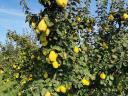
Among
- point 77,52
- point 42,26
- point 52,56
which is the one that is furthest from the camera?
point 77,52

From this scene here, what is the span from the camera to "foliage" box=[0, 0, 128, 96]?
16.3 feet

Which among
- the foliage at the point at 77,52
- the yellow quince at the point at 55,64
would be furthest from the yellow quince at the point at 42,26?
the yellow quince at the point at 55,64

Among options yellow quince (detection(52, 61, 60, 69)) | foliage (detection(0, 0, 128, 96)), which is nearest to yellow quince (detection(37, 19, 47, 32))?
foliage (detection(0, 0, 128, 96))

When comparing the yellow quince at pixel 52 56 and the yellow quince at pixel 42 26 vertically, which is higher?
the yellow quince at pixel 42 26

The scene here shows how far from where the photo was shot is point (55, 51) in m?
5.05

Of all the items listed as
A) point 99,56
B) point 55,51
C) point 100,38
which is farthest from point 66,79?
point 100,38

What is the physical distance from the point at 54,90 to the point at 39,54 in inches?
23.9

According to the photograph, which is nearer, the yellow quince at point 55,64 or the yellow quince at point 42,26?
the yellow quince at point 42,26

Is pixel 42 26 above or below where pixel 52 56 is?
above

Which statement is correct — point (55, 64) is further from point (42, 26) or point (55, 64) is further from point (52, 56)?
point (42, 26)

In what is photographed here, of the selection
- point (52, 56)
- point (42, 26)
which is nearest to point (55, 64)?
point (52, 56)

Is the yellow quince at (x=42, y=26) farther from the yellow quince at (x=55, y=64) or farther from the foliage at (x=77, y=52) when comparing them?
the yellow quince at (x=55, y=64)

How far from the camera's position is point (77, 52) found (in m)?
5.48

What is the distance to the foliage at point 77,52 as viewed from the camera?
498cm
